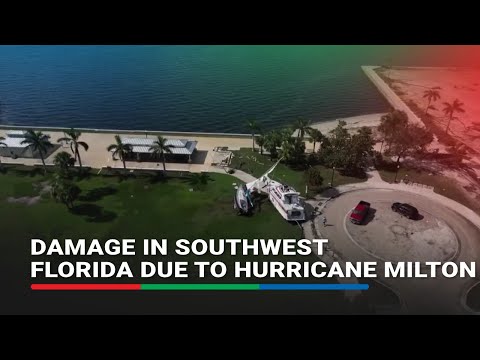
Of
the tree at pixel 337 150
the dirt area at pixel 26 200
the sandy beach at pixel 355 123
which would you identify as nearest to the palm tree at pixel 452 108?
the sandy beach at pixel 355 123

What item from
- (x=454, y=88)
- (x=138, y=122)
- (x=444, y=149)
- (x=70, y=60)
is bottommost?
(x=444, y=149)

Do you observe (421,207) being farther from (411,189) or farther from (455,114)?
(455,114)

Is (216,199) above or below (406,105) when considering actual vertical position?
below

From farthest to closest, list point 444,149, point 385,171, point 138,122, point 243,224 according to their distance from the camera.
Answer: point 138,122 → point 444,149 → point 385,171 → point 243,224

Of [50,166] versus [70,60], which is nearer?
[50,166]

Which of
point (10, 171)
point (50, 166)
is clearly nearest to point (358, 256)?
point (50, 166)

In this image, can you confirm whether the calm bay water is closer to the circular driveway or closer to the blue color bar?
the circular driveway

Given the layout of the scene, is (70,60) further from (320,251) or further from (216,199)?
(320,251)

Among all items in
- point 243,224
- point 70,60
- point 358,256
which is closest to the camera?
point 358,256
